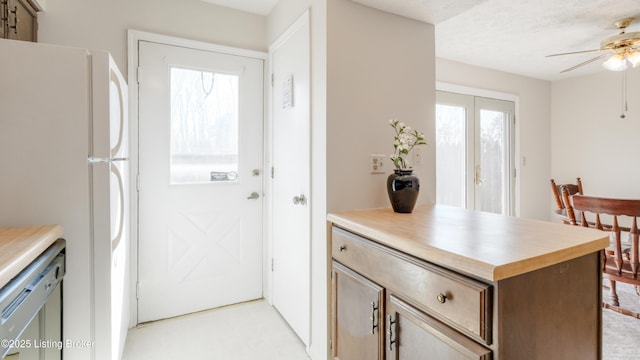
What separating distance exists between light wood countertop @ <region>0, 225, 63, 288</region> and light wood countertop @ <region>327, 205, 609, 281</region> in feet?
3.81

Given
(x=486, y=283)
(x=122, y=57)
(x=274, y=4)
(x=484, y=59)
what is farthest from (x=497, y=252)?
(x=484, y=59)

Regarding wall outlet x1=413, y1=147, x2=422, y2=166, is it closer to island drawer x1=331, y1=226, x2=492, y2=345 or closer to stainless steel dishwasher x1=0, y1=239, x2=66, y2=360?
island drawer x1=331, y1=226, x2=492, y2=345

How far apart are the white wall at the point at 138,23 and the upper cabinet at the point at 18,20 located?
6 centimetres

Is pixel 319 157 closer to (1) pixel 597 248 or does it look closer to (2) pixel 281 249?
(2) pixel 281 249

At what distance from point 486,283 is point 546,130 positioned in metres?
4.39

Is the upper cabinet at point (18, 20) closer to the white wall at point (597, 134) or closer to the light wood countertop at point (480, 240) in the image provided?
the light wood countertop at point (480, 240)

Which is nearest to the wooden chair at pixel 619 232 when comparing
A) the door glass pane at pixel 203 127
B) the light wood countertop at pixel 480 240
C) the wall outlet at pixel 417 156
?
the light wood countertop at pixel 480 240

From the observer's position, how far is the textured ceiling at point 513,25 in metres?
1.88

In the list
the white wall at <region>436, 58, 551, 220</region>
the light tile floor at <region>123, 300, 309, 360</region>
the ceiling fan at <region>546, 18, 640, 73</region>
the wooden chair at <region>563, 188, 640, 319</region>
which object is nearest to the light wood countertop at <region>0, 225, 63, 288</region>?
the light tile floor at <region>123, 300, 309, 360</region>

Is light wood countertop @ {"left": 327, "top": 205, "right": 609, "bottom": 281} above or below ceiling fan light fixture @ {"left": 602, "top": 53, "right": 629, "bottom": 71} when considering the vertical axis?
below

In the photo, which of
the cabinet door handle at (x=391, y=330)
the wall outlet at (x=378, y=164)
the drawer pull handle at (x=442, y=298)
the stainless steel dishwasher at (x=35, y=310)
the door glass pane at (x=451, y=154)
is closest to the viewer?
the stainless steel dishwasher at (x=35, y=310)

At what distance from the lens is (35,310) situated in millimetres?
983

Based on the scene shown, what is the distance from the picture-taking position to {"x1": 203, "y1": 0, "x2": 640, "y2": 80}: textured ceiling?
6.18 feet

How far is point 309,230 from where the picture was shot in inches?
74.4
